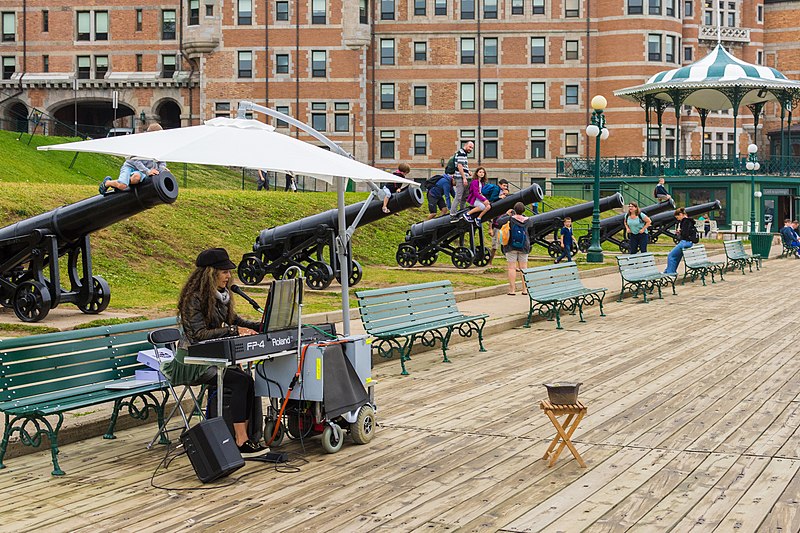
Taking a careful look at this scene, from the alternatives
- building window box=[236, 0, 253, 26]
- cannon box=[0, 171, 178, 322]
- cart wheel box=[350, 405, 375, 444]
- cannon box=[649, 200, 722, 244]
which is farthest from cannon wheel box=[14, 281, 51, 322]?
building window box=[236, 0, 253, 26]

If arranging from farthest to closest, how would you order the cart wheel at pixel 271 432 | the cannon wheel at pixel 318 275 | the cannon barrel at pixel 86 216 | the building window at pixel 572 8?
the building window at pixel 572 8, the cannon wheel at pixel 318 275, the cannon barrel at pixel 86 216, the cart wheel at pixel 271 432

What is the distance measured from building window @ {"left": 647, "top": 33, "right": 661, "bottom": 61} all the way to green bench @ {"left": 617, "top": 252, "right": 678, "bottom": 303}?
158ft

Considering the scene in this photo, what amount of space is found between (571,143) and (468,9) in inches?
431

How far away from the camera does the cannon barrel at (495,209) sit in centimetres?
2662

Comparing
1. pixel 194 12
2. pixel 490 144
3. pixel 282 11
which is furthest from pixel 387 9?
pixel 194 12

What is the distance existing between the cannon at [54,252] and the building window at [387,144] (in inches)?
2164

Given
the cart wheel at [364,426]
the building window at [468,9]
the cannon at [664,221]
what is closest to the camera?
the cart wheel at [364,426]

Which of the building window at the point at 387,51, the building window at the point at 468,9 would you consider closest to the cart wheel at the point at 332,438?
the building window at the point at 387,51

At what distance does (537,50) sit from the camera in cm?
7038

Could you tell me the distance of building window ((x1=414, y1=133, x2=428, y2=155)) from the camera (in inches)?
2773

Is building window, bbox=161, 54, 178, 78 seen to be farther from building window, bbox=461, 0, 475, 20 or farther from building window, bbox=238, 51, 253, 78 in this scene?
building window, bbox=461, 0, 475, 20

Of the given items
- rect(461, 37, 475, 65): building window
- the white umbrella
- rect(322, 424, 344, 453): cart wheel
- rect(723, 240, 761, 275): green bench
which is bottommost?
rect(322, 424, 344, 453): cart wheel

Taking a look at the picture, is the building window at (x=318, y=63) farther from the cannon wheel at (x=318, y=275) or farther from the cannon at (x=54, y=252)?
the cannon at (x=54, y=252)

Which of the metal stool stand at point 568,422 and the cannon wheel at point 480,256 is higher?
the cannon wheel at point 480,256
